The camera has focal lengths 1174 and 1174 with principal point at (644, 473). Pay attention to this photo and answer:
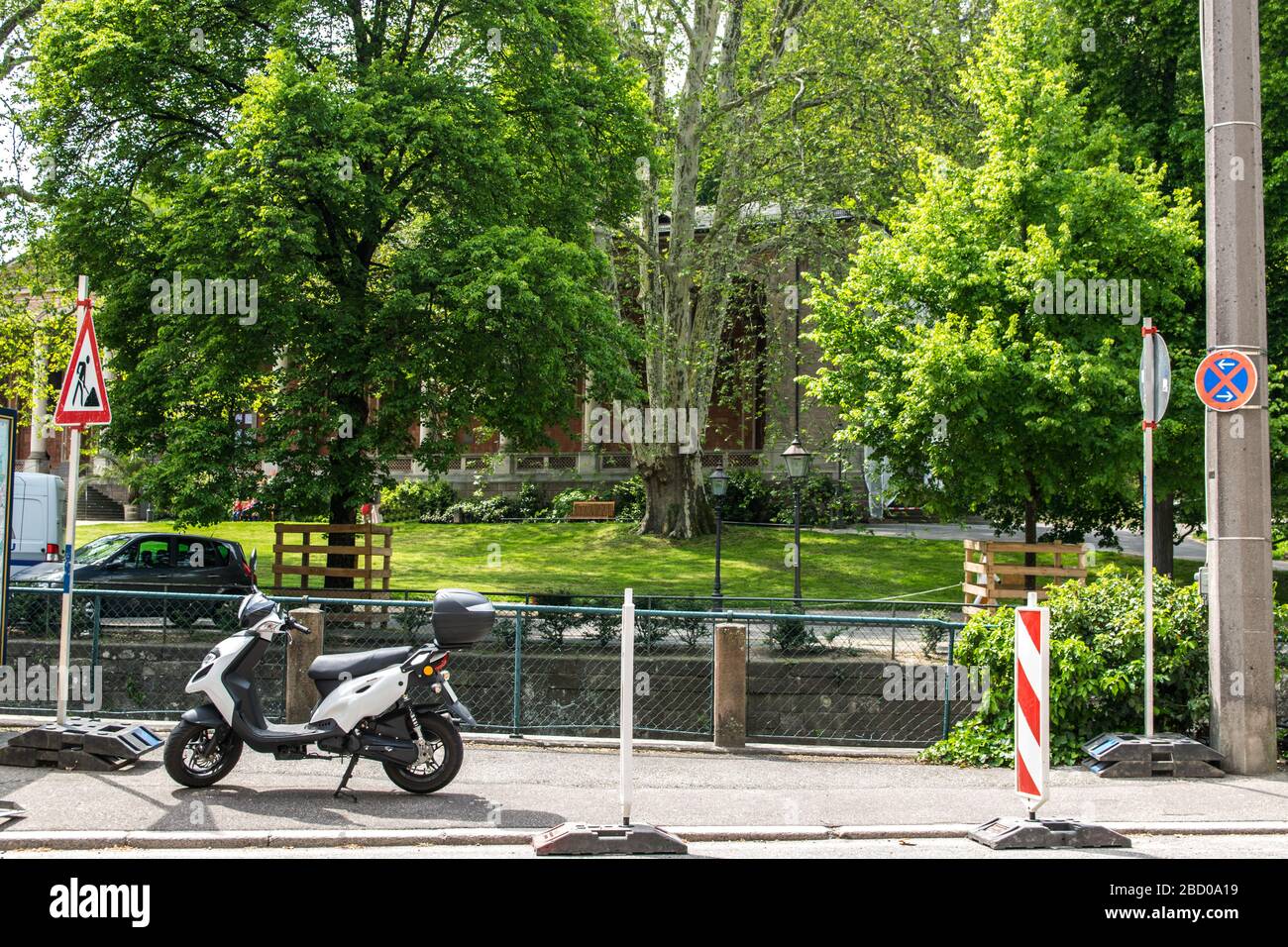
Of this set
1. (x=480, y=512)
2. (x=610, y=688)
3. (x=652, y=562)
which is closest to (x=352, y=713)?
(x=610, y=688)

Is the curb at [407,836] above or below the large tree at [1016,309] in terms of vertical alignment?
below

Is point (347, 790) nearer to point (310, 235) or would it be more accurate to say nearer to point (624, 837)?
point (624, 837)

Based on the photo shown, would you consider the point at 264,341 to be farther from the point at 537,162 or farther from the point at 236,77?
the point at 537,162

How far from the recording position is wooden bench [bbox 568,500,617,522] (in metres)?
40.4

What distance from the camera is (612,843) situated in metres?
6.92

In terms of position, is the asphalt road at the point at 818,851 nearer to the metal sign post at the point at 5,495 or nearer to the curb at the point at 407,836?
the curb at the point at 407,836

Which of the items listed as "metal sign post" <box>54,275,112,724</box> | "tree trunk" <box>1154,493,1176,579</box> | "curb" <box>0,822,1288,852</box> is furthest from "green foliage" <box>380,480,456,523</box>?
"curb" <box>0,822,1288,852</box>

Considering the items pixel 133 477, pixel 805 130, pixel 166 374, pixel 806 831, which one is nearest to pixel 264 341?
pixel 166 374

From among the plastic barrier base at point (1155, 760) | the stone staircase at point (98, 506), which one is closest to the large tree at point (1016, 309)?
the plastic barrier base at point (1155, 760)

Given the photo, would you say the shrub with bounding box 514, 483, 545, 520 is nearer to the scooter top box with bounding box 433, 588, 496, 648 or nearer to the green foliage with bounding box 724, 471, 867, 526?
the green foliage with bounding box 724, 471, 867, 526

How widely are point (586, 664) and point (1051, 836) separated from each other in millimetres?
7139

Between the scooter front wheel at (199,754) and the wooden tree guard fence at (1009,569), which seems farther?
the wooden tree guard fence at (1009,569)

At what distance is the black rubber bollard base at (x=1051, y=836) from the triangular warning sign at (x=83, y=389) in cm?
730

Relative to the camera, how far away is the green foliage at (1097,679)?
10.6 m
